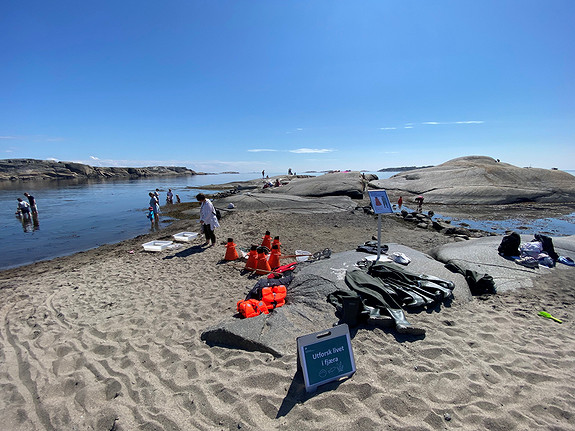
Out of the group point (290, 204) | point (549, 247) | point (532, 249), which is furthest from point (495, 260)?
point (290, 204)

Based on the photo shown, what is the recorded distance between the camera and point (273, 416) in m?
2.71

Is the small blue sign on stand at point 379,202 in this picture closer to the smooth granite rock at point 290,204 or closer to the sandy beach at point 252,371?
the sandy beach at point 252,371

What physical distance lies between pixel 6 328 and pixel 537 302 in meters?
10.1

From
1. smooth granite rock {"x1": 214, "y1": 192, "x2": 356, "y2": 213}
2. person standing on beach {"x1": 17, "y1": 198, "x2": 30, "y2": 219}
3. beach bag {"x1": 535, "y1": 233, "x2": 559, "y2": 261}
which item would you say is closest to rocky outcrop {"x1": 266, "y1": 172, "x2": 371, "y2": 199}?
smooth granite rock {"x1": 214, "y1": 192, "x2": 356, "y2": 213}

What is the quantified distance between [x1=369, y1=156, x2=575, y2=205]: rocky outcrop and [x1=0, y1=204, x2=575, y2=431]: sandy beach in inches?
759

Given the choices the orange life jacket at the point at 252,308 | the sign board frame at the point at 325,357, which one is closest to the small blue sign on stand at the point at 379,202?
the orange life jacket at the point at 252,308

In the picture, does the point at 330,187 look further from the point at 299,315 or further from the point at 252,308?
the point at 299,315

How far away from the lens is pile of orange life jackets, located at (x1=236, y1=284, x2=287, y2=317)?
485cm

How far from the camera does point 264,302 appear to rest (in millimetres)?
5129

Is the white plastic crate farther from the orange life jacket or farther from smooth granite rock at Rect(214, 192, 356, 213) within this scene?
smooth granite rock at Rect(214, 192, 356, 213)

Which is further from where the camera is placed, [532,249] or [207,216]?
[207,216]

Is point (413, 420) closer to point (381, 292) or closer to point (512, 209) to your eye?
point (381, 292)

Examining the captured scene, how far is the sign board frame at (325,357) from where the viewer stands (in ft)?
9.67

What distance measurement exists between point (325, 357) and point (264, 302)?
88.1 inches
